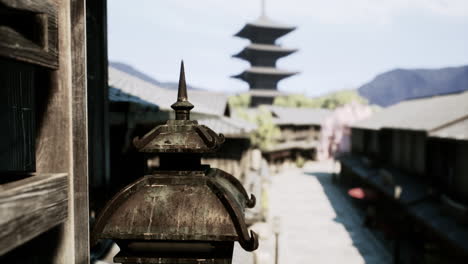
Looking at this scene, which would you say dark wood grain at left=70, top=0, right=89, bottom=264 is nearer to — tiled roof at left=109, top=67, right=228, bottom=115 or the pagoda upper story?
tiled roof at left=109, top=67, right=228, bottom=115

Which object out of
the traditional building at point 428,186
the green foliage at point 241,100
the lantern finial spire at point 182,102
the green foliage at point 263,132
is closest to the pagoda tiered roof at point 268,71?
the green foliage at point 241,100

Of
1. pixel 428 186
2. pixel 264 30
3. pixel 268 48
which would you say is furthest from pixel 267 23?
pixel 428 186

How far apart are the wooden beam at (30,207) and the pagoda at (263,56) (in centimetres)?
4795

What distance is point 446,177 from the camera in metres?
11.9

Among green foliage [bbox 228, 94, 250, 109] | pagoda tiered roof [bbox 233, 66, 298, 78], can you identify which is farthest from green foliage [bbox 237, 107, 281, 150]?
pagoda tiered roof [bbox 233, 66, 298, 78]

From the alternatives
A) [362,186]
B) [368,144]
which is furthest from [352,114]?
[362,186]

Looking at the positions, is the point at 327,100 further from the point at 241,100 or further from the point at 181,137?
the point at 181,137

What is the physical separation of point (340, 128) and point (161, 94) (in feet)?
96.5

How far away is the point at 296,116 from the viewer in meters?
38.9

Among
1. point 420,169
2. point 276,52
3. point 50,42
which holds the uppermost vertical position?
point 276,52

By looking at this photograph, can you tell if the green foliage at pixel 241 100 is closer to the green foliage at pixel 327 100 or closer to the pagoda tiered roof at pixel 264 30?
the green foliage at pixel 327 100

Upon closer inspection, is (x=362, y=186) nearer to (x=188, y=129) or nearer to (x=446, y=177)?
(x=446, y=177)

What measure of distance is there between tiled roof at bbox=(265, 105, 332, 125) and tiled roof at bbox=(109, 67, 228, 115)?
13282 millimetres

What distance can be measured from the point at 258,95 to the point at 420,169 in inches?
1419
